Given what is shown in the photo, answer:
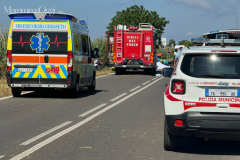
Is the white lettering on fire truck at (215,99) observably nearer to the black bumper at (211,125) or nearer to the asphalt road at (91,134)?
the black bumper at (211,125)

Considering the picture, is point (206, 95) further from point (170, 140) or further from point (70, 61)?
point (70, 61)

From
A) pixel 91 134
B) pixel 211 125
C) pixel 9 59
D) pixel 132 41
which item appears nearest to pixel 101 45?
pixel 132 41

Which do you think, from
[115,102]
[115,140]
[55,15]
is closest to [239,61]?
[115,140]

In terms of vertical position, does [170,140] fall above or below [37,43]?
below

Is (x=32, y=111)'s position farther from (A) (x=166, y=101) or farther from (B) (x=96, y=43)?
(B) (x=96, y=43)

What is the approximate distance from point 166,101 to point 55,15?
7.84 metres

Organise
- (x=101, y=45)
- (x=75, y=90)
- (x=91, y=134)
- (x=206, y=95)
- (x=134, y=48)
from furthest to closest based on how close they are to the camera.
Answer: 1. (x=101, y=45)
2. (x=134, y=48)
3. (x=75, y=90)
4. (x=91, y=134)
5. (x=206, y=95)

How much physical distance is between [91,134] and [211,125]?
2565 mm

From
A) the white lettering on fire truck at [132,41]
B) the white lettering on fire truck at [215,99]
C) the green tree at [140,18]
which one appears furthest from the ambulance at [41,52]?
the green tree at [140,18]

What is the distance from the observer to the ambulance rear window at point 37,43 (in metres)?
13.2

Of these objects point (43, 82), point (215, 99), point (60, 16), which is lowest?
point (43, 82)

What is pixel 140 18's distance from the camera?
2365 inches

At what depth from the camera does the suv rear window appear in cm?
595

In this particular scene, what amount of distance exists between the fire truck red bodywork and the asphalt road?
650 inches
